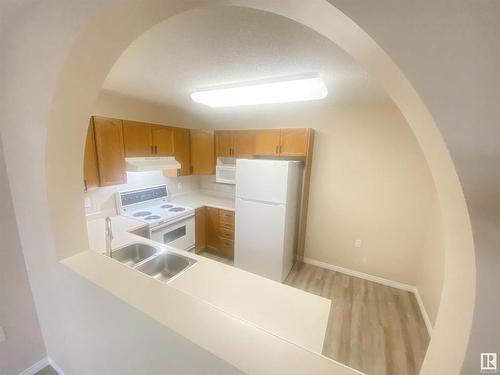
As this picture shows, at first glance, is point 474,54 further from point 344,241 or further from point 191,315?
point 344,241

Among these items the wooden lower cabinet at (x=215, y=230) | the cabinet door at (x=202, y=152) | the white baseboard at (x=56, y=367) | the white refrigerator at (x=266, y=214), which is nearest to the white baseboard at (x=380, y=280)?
the white refrigerator at (x=266, y=214)

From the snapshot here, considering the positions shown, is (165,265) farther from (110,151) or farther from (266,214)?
(110,151)

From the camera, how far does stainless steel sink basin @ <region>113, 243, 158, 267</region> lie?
175cm

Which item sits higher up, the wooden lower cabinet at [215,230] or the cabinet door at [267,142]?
the cabinet door at [267,142]

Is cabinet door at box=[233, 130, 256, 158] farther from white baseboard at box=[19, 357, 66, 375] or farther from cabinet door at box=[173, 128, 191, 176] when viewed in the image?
white baseboard at box=[19, 357, 66, 375]

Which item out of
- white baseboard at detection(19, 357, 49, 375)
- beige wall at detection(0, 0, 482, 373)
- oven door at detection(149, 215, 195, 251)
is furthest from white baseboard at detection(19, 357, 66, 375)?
oven door at detection(149, 215, 195, 251)

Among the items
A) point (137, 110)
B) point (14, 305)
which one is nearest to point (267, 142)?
point (137, 110)

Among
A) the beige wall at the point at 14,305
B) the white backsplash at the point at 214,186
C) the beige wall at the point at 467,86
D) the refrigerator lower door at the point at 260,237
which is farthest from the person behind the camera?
the white backsplash at the point at 214,186

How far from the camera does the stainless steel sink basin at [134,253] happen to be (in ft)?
5.75

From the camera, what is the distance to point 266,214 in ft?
8.36

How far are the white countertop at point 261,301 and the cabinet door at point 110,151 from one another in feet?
4.81

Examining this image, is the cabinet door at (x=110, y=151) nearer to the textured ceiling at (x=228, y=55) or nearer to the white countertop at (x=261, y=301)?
the textured ceiling at (x=228, y=55)

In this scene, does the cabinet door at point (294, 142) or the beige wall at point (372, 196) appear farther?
the cabinet door at point (294, 142)

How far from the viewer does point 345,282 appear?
2648mm
